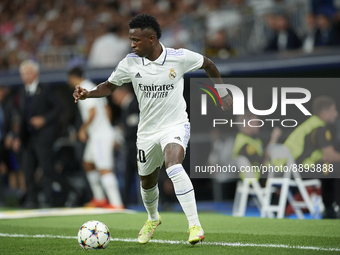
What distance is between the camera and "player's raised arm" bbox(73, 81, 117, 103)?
534 centimetres

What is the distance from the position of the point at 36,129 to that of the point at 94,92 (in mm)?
5109

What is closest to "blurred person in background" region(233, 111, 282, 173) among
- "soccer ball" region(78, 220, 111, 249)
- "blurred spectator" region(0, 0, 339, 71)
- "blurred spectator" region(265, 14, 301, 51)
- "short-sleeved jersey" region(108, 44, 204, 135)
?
"blurred spectator" region(265, 14, 301, 51)

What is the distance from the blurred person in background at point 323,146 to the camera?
7.90 meters

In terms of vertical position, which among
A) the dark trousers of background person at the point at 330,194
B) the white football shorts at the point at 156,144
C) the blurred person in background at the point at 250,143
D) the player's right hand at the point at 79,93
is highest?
the player's right hand at the point at 79,93

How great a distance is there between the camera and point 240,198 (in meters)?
9.66

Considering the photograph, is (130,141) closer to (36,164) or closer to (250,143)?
(36,164)

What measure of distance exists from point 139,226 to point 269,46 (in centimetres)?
566

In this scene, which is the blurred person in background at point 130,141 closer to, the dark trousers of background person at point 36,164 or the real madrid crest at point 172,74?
the dark trousers of background person at point 36,164

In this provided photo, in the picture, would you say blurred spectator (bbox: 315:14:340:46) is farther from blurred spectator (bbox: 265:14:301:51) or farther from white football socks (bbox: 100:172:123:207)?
white football socks (bbox: 100:172:123:207)

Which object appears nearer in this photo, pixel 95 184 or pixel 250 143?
pixel 250 143

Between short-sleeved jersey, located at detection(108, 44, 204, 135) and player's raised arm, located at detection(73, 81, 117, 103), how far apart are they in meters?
0.29

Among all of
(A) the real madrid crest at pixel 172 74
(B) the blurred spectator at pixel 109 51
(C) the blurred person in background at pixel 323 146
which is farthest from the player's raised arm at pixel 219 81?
(B) the blurred spectator at pixel 109 51

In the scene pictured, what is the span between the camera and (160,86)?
528 centimetres

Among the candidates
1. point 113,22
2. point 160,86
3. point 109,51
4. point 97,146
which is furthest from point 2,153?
point 160,86
